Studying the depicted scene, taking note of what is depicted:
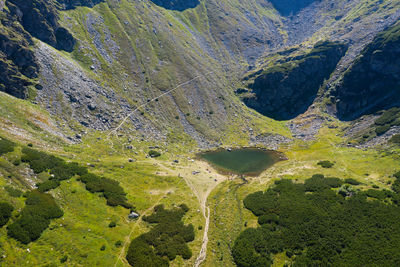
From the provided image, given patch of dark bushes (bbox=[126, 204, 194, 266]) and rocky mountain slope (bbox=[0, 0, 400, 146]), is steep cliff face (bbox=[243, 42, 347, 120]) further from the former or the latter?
patch of dark bushes (bbox=[126, 204, 194, 266])

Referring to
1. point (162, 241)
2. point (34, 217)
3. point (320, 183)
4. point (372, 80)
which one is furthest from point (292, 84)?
point (34, 217)

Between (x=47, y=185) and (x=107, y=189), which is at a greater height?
(x=47, y=185)

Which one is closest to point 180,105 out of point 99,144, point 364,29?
point 99,144

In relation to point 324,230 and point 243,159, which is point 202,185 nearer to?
point 243,159

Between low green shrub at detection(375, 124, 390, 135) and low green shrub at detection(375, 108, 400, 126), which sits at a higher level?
low green shrub at detection(375, 108, 400, 126)

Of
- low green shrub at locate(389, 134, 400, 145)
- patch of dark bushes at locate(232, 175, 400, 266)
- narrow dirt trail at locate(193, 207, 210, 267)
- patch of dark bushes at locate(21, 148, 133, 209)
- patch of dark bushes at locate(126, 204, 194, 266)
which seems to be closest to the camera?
patch of dark bushes at locate(126, 204, 194, 266)

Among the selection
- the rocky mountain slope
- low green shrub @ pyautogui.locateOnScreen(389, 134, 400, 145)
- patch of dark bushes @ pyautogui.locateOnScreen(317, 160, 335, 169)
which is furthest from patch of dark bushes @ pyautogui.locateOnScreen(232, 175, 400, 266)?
the rocky mountain slope

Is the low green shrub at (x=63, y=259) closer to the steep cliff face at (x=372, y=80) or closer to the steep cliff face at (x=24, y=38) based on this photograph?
the steep cliff face at (x=24, y=38)
